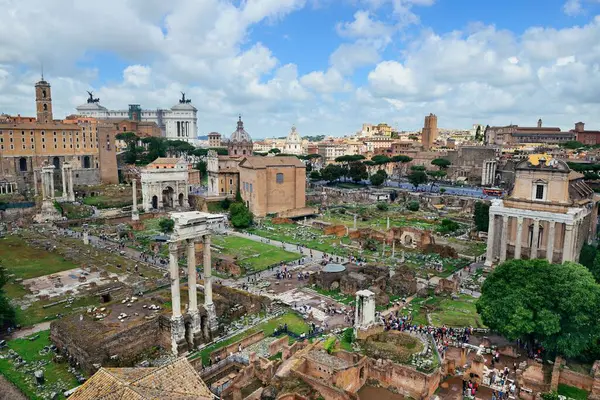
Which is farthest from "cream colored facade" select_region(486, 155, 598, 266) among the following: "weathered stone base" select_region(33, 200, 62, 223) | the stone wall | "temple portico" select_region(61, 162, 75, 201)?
"temple portico" select_region(61, 162, 75, 201)

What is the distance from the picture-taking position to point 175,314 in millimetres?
25656

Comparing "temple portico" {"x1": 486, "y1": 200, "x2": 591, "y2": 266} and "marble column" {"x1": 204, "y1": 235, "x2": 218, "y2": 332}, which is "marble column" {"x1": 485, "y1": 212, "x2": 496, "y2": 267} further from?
"marble column" {"x1": 204, "y1": 235, "x2": 218, "y2": 332}

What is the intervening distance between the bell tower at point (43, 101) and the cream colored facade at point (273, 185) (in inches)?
1617

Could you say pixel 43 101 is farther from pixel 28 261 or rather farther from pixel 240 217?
pixel 28 261

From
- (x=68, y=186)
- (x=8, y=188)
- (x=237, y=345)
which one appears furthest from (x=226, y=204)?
(x=237, y=345)

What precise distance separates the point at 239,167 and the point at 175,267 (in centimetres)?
4673

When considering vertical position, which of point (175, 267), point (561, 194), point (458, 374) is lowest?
point (458, 374)

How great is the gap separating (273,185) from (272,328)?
130 feet

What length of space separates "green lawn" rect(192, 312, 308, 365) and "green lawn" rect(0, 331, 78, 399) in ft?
22.6

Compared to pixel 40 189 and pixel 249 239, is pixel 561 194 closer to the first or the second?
pixel 249 239

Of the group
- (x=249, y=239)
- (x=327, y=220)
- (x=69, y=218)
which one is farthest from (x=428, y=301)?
(x=69, y=218)

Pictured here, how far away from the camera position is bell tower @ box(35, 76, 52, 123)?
8256 centimetres

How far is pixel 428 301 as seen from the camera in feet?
108

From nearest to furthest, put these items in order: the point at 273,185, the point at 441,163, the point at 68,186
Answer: the point at 273,185 < the point at 68,186 < the point at 441,163
